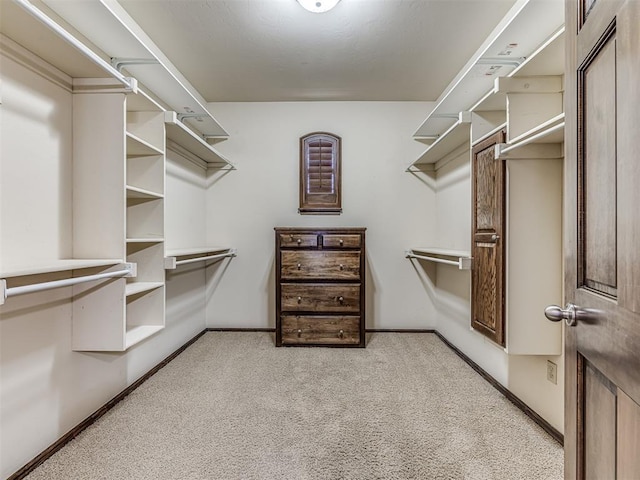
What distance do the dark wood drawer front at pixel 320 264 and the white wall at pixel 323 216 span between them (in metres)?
0.62

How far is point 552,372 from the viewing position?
177 cm

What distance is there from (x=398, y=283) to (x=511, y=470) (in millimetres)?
2147

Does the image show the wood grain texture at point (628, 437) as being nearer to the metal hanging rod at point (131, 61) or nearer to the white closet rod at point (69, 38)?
the white closet rod at point (69, 38)

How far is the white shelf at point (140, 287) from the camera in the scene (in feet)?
5.86

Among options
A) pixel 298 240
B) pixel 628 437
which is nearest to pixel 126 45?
pixel 298 240

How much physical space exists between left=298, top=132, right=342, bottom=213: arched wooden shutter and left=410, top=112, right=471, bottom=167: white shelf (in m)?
0.82

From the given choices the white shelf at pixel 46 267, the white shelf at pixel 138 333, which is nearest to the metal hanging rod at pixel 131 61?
the white shelf at pixel 46 267

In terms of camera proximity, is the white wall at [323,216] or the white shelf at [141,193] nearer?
the white shelf at [141,193]

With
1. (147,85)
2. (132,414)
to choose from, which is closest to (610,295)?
(132,414)

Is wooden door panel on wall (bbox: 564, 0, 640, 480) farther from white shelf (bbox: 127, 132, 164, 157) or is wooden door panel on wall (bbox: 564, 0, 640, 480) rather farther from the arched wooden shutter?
the arched wooden shutter

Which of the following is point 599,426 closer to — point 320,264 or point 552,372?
point 552,372

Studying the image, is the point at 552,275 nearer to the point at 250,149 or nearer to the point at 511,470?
the point at 511,470

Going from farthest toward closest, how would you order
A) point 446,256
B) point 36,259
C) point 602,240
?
point 446,256 < point 36,259 < point 602,240

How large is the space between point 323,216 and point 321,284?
2.78ft
